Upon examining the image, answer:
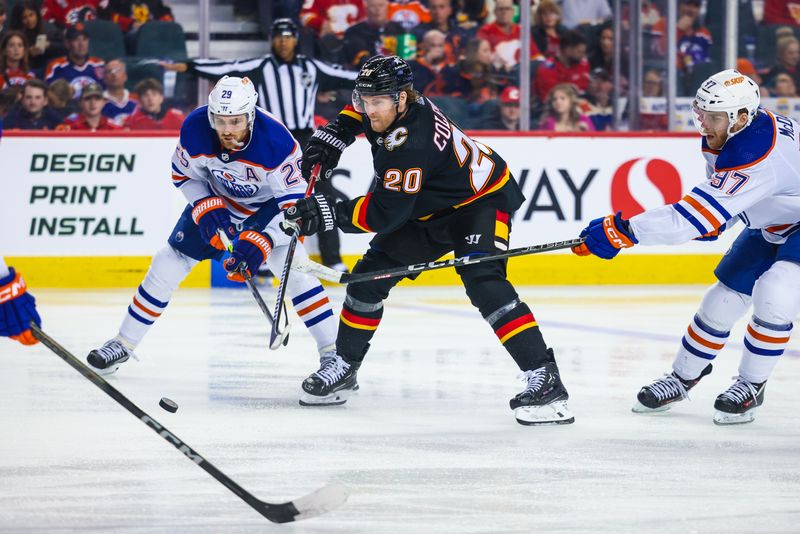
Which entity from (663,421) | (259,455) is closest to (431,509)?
(259,455)

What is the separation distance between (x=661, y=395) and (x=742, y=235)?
54cm

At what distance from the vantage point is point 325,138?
4.05 meters

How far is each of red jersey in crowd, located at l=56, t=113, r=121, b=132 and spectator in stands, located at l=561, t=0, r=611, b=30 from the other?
2948 millimetres

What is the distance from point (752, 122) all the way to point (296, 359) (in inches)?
82.4

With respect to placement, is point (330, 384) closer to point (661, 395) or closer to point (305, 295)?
point (305, 295)

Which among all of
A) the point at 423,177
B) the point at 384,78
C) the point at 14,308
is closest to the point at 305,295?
the point at 423,177

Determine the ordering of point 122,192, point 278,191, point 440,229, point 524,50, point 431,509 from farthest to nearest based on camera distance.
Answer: point 524,50
point 122,192
point 278,191
point 440,229
point 431,509

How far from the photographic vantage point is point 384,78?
139 inches

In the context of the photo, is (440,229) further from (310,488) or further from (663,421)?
(310,488)

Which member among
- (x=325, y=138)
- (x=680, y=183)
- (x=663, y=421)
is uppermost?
(x=325, y=138)

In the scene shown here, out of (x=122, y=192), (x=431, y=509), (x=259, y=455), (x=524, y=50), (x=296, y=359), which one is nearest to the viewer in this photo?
(x=431, y=509)

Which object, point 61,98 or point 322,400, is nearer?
point 322,400

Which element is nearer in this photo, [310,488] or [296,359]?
[310,488]

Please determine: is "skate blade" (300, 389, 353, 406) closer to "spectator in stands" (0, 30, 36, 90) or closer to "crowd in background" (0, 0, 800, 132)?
"crowd in background" (0, 0, 800, 132)
